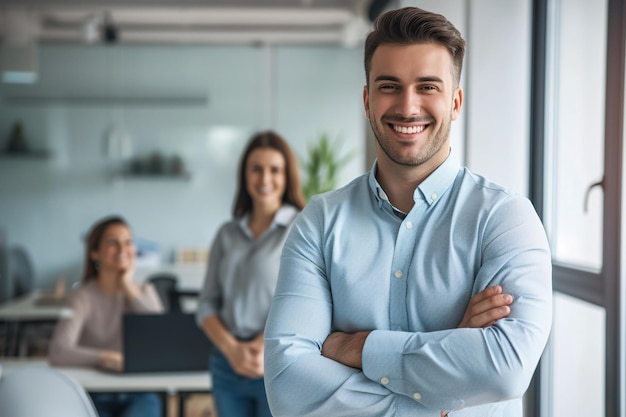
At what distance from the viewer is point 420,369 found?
4.17 feet

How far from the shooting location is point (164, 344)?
311 cm

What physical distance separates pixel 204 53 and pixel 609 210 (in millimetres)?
4627

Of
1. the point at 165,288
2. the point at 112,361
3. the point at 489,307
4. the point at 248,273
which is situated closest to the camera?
the point at 489,307

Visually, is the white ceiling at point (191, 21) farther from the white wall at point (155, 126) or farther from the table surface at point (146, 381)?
the table surface at point (146, 381)

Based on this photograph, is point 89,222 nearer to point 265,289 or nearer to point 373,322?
point 265,289

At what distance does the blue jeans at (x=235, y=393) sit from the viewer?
2.61 metres

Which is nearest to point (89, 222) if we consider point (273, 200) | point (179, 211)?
point (179, 211)

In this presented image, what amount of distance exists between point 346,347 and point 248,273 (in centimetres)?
140

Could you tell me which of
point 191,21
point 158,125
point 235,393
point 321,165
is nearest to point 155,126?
point 158,125

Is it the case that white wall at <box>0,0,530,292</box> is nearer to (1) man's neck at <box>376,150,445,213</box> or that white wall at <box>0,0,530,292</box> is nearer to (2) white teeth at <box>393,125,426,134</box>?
(1) man's neck at <box>376,150,445,213</box>

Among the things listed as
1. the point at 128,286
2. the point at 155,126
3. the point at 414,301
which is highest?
the point at 155,126

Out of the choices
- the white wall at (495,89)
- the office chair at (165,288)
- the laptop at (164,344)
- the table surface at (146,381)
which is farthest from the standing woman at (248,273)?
the office chair at (165,288)

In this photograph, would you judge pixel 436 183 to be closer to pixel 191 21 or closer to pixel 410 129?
pixel 410 129

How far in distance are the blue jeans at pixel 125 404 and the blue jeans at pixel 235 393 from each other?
56 cm
